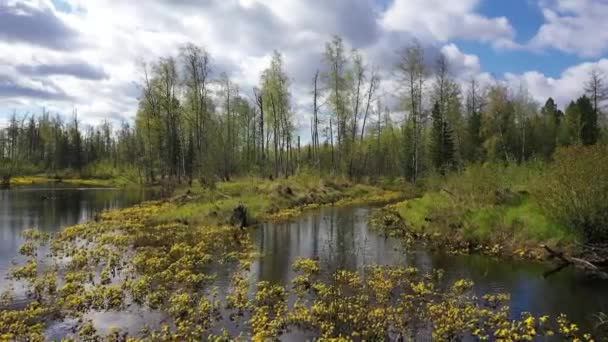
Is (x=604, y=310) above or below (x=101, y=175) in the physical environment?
below

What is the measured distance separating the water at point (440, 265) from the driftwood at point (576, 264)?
397mm

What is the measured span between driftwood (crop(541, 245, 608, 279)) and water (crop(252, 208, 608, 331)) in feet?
1.30

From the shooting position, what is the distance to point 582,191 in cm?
1720

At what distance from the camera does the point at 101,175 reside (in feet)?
286

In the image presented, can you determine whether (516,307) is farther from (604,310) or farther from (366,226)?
(366,226)

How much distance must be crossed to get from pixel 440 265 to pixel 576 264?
4.84 metres

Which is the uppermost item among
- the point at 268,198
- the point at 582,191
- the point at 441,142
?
the point at 441,142

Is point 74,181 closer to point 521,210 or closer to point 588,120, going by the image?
point 521,210

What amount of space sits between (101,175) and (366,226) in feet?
243

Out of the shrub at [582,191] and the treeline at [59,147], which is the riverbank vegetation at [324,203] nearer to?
the shrub at [582,191]

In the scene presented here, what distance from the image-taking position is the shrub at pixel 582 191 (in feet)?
55.1

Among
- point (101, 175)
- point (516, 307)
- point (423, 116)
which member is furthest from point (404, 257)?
point (101, 175)

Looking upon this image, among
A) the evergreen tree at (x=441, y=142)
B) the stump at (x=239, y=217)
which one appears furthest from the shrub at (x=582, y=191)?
the evergreen tree at (x=441, y=142)

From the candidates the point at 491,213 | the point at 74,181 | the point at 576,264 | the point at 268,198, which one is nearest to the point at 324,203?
the point at 268,198
